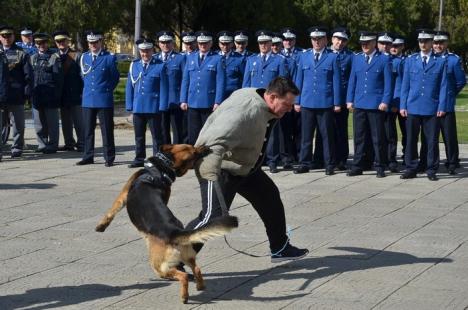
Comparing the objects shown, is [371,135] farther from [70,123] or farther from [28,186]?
[70,123]

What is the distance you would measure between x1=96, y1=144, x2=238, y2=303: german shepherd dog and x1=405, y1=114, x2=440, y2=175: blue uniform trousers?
6.92 metres

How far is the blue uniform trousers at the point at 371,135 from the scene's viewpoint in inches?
508

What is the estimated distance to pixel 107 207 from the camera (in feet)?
33.1

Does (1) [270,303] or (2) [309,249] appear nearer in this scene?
(1) [270,303]

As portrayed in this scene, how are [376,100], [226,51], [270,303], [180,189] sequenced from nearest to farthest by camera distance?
[270,303]
[180,189]
[376,100]
[226,51]

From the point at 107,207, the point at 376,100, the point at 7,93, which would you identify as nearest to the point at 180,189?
the point at 107,207

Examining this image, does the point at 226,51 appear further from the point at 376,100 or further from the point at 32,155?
the point at 32,155

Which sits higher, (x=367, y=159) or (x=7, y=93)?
(x=7, y=93)

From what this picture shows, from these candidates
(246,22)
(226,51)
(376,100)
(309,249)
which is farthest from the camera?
(246,22)

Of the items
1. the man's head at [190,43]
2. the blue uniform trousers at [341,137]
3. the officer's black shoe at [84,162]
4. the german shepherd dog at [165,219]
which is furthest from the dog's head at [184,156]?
the man's head at [190,43]

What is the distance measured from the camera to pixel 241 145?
6598 mm

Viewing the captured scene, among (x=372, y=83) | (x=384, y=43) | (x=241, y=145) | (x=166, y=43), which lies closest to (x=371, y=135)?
(x=372, y=83)

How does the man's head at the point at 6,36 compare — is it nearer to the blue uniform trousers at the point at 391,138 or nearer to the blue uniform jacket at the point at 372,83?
the blue uniform jacket at the point at 372,83

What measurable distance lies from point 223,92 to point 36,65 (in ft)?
12.1
